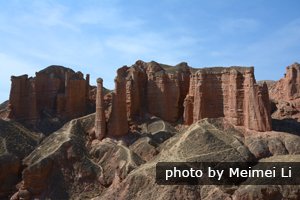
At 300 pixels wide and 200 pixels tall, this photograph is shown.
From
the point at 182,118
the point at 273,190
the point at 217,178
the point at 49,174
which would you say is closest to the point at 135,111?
the point at 182,118

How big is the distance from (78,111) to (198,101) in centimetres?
2329

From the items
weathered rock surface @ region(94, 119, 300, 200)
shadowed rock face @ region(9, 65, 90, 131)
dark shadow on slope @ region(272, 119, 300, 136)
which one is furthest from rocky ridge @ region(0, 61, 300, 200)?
shadowed rock face @ region(9, 65, 90, 131)

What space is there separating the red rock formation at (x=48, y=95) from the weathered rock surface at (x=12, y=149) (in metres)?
3.81

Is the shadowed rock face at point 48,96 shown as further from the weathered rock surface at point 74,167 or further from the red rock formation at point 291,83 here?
the red rock formation at point 291,83

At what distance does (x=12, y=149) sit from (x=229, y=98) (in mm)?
32641

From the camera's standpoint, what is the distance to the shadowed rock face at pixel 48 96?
3007 inches

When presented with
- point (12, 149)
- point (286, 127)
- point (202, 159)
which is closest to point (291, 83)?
point (286, 127)

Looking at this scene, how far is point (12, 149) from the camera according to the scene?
66.4 m

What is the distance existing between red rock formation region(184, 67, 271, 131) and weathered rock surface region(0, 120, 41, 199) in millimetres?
24811

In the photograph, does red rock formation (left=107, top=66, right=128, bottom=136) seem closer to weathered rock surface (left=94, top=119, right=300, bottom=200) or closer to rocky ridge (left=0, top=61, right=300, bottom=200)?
rocky ridge (left=0, top=61, right=300, bottom=200)

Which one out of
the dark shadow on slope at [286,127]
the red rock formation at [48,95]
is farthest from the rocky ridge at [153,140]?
the red rock formation at [48,95]

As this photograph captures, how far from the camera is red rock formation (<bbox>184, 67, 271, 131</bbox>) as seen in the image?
60.0m

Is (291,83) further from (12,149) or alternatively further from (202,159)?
(12,149)

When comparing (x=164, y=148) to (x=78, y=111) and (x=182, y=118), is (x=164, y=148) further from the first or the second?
A: (x=78, y=111)
